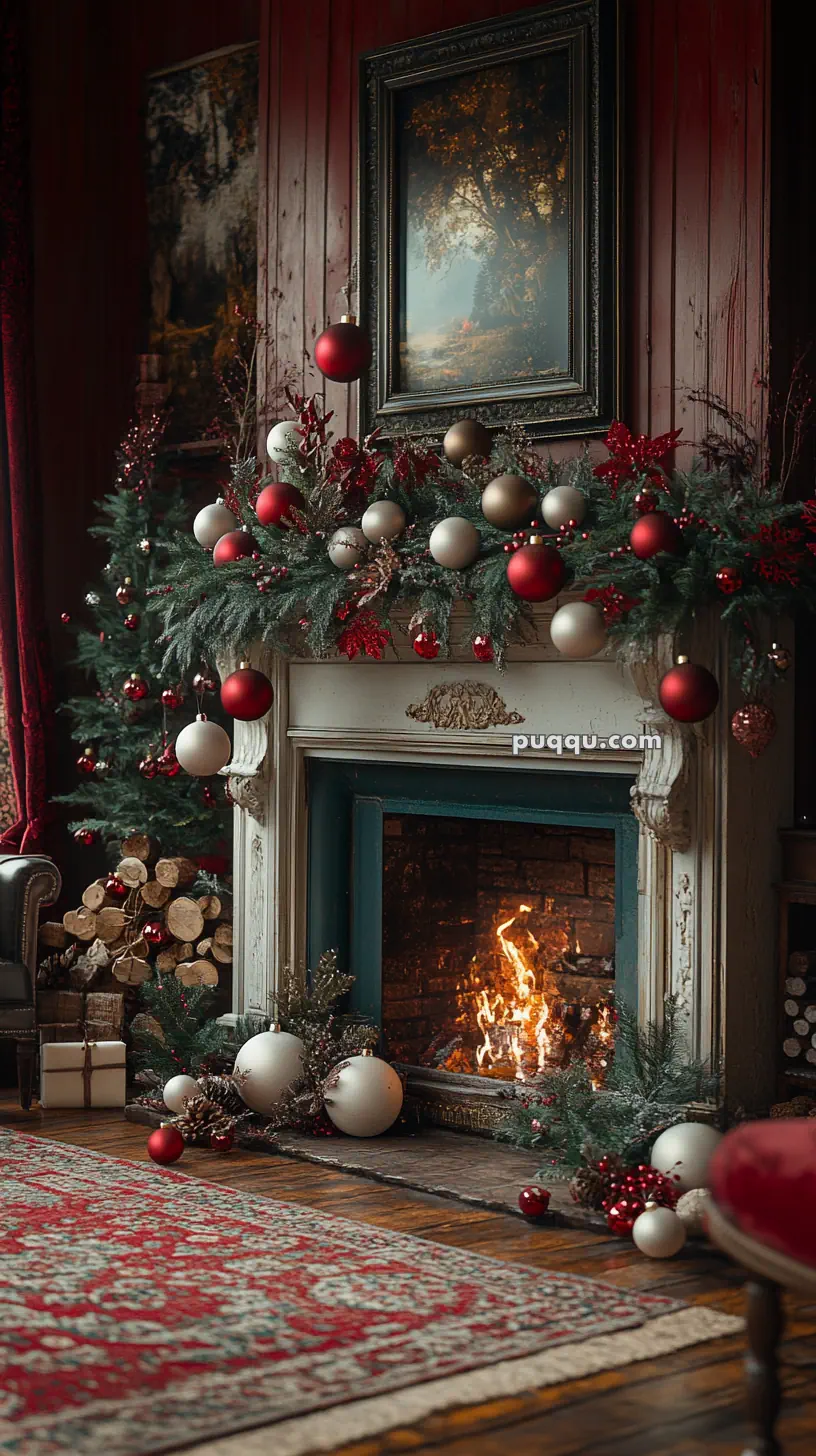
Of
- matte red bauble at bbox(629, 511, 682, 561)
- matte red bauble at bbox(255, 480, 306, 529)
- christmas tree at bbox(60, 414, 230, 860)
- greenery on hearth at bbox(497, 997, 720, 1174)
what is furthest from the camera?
christmas tree at bbox(60, 414, 230, 860)

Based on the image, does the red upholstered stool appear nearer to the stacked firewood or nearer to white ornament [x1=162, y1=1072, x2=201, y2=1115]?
white ornament [x1=162, y1=1072, x2=201, y2=1115]

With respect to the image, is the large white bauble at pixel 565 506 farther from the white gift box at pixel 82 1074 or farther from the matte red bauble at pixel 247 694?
the white gift box at pixel 82 1074

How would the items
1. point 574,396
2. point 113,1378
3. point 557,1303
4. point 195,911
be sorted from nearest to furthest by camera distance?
1. point 113,1378
2. point 557,1303
3. point 574,396
4. point 195,911

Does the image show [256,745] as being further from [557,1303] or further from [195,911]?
[557,1303]

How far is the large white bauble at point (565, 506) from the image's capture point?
177 inches

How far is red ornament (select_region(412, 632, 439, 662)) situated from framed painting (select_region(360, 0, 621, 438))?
0.70m

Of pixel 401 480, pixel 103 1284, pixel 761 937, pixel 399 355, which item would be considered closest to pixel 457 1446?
pixel 103 1284

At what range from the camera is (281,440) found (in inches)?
206

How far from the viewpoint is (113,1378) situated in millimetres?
3033

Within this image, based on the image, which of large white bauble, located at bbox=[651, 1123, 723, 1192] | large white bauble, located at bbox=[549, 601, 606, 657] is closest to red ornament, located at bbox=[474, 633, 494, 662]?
large white bauble, located at bbox=[549, 601, 606, 657]

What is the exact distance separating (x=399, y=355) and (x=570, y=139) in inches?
33.7

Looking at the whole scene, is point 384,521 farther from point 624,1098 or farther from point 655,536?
point 624,1098

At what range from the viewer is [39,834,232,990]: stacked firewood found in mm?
5848

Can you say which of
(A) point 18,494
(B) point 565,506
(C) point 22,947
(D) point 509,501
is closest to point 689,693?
(B) point 565,506
